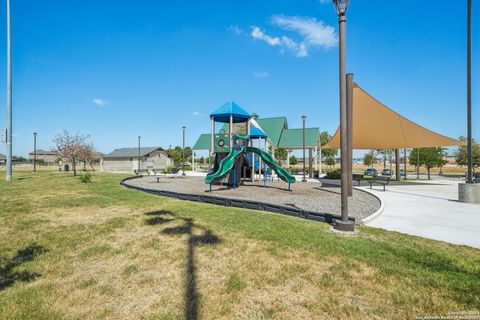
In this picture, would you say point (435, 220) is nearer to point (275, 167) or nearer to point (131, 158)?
point (275, 167)

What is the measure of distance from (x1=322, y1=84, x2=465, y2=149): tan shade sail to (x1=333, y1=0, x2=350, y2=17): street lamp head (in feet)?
39.8

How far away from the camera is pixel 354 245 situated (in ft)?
16.5

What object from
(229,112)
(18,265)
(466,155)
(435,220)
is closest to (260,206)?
(435,220)

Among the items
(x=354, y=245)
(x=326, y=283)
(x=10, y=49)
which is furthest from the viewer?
(x=10, y=49)

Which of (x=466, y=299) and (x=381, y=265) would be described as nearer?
(x=466, y=299)

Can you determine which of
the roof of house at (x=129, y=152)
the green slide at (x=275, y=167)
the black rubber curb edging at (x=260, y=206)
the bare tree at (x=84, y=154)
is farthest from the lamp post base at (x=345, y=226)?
the roof of house at (x=129, y=152)

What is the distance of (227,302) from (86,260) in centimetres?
289

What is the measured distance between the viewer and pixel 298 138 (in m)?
31.9

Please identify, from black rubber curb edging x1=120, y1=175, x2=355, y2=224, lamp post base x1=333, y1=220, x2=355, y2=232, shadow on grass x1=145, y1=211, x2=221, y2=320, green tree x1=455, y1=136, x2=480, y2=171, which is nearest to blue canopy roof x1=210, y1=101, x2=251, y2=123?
black rubber curb edging x1=120, y1=175, x2=355, y2=224

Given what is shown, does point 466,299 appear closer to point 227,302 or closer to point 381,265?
point 381,265

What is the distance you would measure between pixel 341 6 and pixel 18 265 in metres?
8.81

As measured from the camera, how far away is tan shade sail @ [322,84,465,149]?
1759cm

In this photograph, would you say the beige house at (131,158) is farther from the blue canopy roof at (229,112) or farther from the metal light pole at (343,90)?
the metal light pole at (343,90)

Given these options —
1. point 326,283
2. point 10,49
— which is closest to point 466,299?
point 326,283
